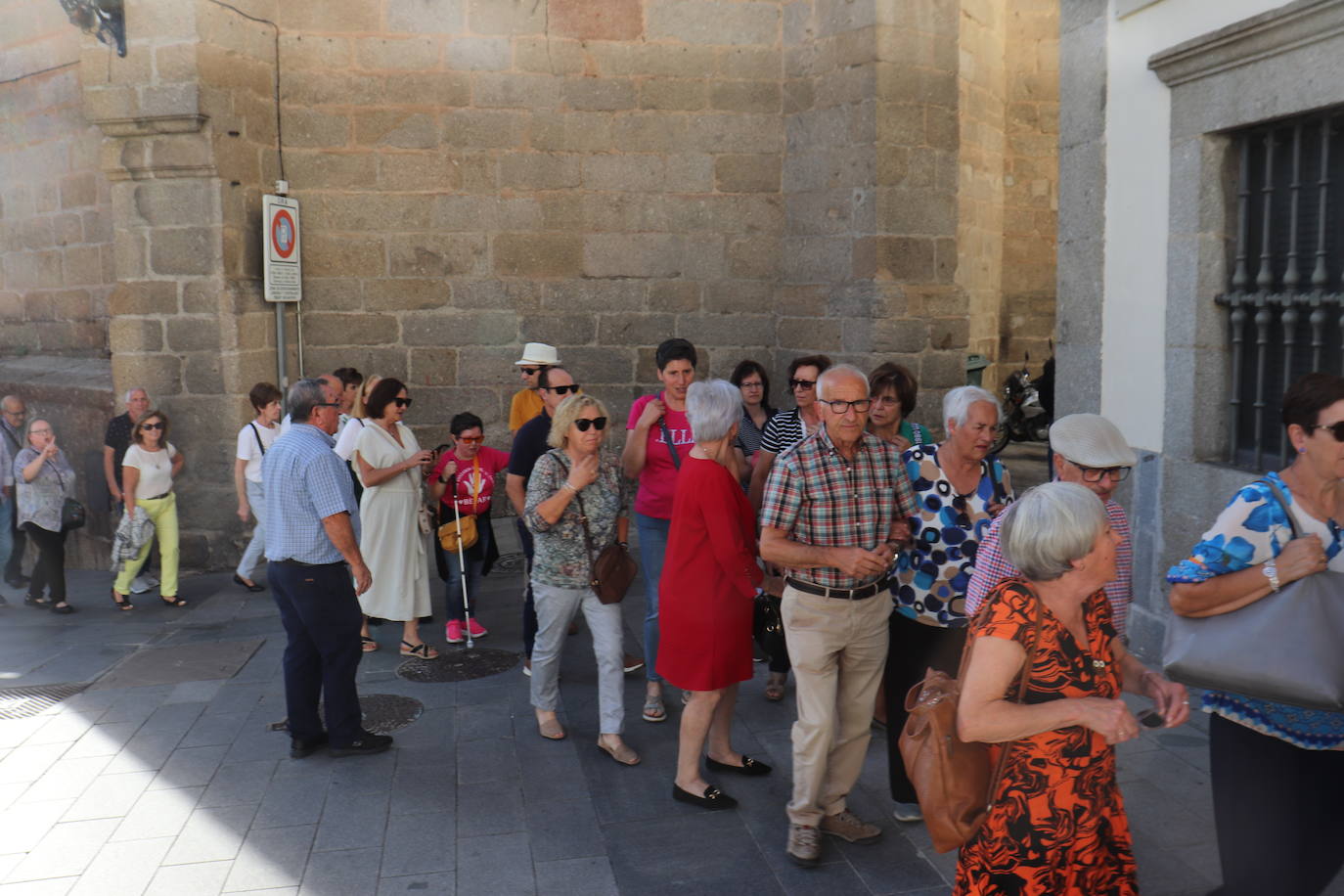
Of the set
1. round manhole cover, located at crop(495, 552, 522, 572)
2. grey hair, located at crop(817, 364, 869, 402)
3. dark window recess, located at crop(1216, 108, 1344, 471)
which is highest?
dark window recess, located at crop(1216, 108, 1344, 471)

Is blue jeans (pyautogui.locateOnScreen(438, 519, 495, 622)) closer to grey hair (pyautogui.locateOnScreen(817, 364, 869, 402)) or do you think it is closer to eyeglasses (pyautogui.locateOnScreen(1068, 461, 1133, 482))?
grey hair (pyautogui.locateOnScreen(817, 364, 869, 402))

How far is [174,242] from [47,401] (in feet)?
9.50

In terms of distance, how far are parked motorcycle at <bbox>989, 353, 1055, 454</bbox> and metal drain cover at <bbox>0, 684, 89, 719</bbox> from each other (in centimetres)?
873

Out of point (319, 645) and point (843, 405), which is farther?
point (319, 645)

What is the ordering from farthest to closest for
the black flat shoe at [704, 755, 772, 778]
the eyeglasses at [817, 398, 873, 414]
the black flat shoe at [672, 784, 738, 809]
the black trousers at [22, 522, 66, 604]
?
the black trousers at [22, 522, 66, 604], the black flat shoe at [704, 755, 772, 778], the black flat shoe at [672, 784, 738, 809], the eyeglasses at [817, 398, 873, 414]

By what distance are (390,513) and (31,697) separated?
207 cm

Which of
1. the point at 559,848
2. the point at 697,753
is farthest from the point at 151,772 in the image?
the point at 697,753

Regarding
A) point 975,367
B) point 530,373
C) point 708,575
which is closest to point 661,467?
point 708,575

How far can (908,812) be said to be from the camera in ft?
14.4

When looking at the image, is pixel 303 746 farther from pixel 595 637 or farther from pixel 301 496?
pixel 595 637

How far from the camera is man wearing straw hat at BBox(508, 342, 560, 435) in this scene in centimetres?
734

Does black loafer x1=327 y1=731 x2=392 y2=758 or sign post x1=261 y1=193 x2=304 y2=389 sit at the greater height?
sign post x1=261 y1=193 x2=304 y2=389

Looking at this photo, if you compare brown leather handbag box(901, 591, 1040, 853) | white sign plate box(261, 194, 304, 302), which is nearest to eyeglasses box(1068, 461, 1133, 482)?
brown leather handbag box(901, 591, 1040, 853)

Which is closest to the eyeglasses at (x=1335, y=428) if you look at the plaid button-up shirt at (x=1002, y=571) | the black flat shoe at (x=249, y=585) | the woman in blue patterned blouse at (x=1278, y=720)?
the woman in blue patterned blouse at (x=1278, y=720)
